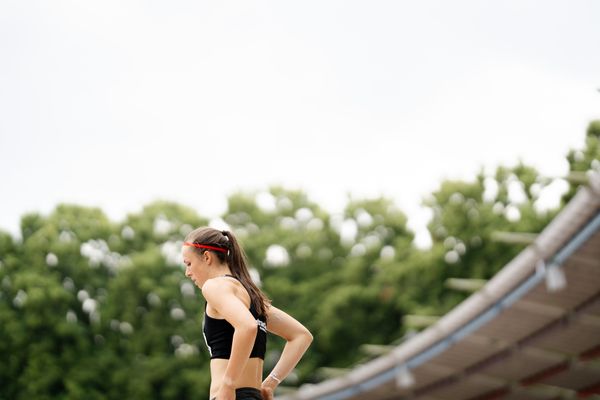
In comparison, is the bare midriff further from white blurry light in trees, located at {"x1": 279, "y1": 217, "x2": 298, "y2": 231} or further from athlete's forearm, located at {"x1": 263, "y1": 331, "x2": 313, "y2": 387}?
white blurry light in trees, located at {"x1": 279, "y1": 217, "x2": 298, "y2": 231}

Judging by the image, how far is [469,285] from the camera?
17.5 metres

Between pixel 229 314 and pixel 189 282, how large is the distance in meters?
38.9

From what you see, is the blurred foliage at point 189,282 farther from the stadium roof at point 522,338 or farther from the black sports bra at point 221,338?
the black sports bra at point 221,338

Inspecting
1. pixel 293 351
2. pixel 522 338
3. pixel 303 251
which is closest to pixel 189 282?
pixel 303 251

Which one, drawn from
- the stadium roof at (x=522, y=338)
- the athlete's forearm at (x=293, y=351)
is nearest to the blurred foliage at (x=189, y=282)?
the stadium roof at (x=522, y=338)

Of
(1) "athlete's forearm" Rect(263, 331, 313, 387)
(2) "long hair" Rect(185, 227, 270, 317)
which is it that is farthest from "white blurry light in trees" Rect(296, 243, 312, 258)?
(2) "long hair" Rect(185, 227, 270, 317)

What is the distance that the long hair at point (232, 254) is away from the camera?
4836 mm

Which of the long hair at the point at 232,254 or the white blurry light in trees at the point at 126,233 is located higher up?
the white blurry light in trees at the point at 126,233

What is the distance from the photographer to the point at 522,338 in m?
18.4

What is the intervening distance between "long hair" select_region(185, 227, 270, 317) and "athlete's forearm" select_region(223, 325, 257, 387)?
39 centimetres

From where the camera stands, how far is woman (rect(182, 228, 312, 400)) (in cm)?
444

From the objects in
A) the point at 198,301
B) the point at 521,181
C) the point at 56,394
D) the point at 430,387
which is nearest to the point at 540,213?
the point at 521,181

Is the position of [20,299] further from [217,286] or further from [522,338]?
[217,286]

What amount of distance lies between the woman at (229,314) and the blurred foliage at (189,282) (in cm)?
3394
